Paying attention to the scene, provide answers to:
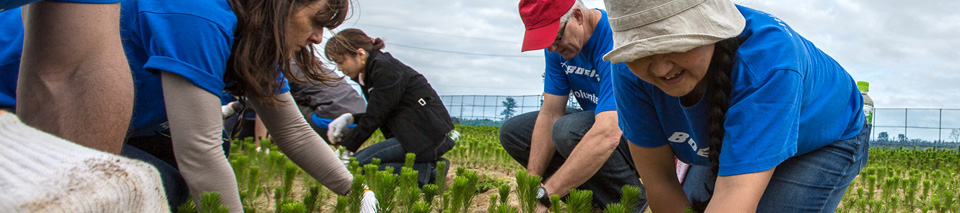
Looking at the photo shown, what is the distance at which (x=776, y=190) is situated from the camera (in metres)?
2.28

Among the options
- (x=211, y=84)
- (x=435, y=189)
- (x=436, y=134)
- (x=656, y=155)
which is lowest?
(x=436, y=134)

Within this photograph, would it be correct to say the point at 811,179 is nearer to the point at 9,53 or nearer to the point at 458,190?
the point at 458,190

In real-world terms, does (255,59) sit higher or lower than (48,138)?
lower

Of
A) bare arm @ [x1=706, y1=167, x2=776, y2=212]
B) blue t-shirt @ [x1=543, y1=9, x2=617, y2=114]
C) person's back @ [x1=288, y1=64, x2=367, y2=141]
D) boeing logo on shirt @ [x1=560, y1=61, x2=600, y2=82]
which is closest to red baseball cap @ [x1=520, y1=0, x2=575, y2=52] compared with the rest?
blue t-shirt @ [x1=543, y1=9, x2=617, y2=114]

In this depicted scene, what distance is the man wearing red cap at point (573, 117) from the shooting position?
3.13m

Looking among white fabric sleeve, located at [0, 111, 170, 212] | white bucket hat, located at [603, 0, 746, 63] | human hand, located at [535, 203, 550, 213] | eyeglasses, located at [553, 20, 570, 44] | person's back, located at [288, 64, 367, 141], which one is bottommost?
person's back, located at [288, 64, 367, 141]

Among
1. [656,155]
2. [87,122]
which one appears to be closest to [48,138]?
[87,122]

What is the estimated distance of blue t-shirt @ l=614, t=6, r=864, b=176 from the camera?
172 cm

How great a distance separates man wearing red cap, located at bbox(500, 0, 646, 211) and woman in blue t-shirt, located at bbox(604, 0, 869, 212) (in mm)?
738

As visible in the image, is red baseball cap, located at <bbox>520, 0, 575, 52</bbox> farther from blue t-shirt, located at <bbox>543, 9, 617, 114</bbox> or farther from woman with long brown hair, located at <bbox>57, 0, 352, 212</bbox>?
woman with long brown hair, located at <bbox>57, 0, 352, 212</bbox>

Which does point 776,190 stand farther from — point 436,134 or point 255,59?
point 436,134

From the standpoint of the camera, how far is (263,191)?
423cm

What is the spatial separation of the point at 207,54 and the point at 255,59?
0.25m

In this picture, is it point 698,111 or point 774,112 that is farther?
point 698,111
